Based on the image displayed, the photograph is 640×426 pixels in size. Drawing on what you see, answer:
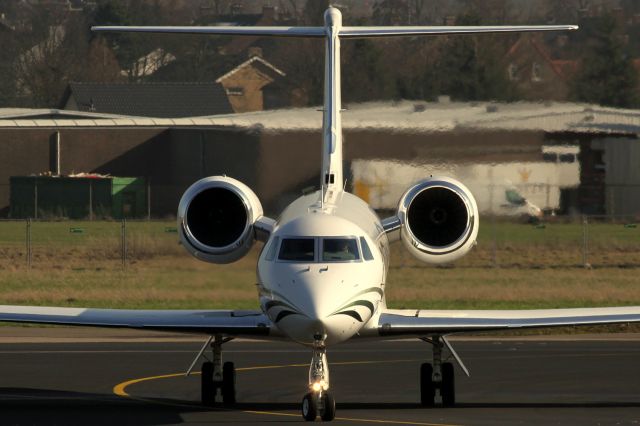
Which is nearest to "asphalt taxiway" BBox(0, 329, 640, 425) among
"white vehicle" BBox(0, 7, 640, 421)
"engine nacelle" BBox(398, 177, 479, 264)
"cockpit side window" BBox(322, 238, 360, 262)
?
"white vehicle" BBox(0, 7, 640, 421)

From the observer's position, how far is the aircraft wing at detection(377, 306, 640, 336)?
18672 millimetres

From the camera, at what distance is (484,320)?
19203 millimetres

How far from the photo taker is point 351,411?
63.4 ft

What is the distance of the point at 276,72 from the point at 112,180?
19611 mm

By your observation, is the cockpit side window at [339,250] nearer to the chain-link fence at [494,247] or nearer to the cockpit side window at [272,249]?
the cockpit side window at [272,249]

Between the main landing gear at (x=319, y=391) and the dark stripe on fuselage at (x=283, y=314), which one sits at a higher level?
the dark stripe on fuselage at (x=283, y=314)

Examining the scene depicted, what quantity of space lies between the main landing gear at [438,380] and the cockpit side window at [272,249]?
2.74 metres

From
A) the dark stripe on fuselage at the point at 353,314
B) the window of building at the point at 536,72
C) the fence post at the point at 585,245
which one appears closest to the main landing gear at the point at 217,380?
the dark stripe on fuselage at the point at 353,314

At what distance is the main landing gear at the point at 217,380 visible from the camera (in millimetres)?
20266

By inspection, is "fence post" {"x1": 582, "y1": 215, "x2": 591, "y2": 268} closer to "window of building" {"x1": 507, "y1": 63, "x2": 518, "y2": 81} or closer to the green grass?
the green grass

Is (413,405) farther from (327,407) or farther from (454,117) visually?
(454,117)

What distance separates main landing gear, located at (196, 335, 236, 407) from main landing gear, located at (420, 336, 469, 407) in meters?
2.49

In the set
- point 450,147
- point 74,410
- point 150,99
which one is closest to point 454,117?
point 450,147

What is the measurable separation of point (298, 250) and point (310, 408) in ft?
6.01
